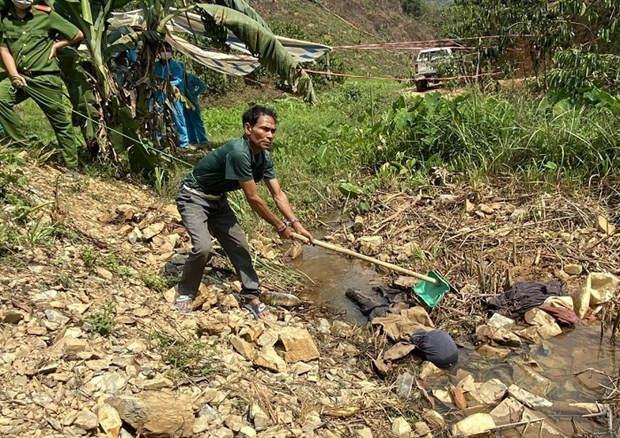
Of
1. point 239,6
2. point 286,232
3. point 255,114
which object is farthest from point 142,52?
point 286,232

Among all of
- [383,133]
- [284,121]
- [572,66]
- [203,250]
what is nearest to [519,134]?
[572,66]

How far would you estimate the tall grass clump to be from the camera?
5094 millimetres

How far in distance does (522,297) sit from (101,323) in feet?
9.15

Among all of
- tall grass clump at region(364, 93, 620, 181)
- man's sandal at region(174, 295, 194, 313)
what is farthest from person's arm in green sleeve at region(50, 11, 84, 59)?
tall grass clump at region(364, 93, 620, 181)

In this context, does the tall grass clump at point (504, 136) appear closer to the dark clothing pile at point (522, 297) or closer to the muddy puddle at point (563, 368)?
the dark clothing pile at point (522, 297)

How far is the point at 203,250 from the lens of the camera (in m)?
3.27

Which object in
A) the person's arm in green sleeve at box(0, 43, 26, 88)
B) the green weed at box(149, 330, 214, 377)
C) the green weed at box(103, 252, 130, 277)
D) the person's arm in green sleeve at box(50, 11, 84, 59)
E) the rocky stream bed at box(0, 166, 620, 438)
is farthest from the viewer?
the person's arm in green sleeve at box(50, 11, 84, 59)

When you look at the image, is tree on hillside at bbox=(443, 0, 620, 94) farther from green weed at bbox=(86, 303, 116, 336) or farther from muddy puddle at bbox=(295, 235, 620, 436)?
green weed at bbox=(86, 303, 116, 336)

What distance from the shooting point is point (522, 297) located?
372 centimetres

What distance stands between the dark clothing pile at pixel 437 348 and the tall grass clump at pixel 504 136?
2.68 meters

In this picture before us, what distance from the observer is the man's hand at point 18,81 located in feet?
13.8

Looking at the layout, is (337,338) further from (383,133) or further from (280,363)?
(383,133)

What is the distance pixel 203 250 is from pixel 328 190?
305cm

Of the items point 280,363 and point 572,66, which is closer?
point 280,363
